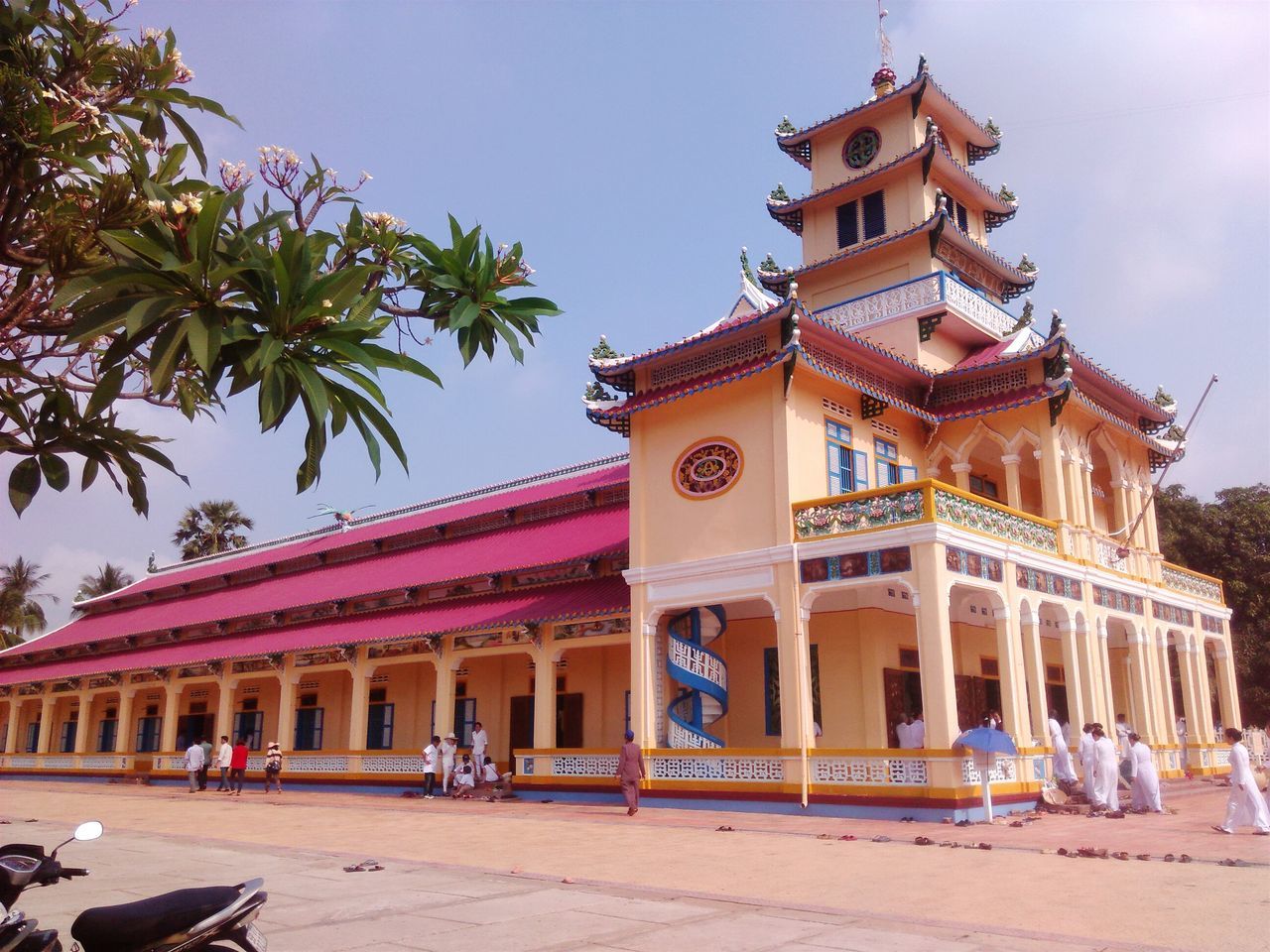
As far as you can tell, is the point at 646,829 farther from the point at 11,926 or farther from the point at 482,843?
the point at 11,926

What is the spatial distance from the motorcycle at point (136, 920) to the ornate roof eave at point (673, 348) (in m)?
12.2

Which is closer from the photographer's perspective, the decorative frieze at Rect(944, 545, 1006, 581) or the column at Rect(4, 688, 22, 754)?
the decorative frieze at Rect(944, 545, 1006, 581)

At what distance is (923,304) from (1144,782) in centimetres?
872

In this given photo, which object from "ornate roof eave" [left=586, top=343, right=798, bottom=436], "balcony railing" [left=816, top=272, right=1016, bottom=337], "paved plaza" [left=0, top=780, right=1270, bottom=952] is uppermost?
"balcony railing" [left=816, top=272, right=1016, bottom=337]

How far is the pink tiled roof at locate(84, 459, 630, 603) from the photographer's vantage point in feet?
78.9

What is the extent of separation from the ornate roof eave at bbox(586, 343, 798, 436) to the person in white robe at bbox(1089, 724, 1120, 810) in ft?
23.0

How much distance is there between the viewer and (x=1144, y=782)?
13.9 m

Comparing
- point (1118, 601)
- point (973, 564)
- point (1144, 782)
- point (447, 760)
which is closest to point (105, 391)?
point (973, 564)

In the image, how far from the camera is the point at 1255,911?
658cm

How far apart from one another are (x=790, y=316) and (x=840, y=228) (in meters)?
7.40

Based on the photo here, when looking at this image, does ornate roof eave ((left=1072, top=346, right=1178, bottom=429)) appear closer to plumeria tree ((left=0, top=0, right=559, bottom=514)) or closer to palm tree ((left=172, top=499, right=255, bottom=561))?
plumeria tree ((left=0, top=0, right=559, bottom=514))

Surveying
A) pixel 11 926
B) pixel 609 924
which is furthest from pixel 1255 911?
pixel 11 926

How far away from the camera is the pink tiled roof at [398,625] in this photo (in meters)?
18.8

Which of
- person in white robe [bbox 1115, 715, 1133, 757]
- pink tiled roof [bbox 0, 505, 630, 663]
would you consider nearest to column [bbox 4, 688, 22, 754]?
pink tiled roof [bbox 0, 505, 630, 663]
